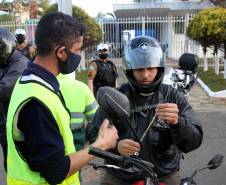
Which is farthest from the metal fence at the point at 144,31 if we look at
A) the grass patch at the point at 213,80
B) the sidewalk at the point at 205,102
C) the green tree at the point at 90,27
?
the sidewalk at the point at 205,102

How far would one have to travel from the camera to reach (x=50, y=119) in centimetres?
200

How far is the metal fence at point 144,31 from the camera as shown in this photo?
65.5 feet

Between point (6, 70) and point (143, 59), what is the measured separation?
202 centimetres

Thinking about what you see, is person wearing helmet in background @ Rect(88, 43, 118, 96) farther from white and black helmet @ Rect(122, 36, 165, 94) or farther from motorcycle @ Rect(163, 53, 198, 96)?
white and black helmet @ Rect(122, 36, 165, 94)

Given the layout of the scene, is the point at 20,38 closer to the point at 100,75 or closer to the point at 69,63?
the point at 100,75

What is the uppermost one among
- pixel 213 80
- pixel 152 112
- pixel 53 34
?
pixel 53 34

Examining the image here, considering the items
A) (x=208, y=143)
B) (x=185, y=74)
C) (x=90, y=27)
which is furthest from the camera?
(x=90, y=27)

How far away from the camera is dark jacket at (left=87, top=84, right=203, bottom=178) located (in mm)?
2447

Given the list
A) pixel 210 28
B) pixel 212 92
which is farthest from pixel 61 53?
pixel 210 28

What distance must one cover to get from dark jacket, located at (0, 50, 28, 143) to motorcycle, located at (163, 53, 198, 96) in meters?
1.67

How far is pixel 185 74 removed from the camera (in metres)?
5.58

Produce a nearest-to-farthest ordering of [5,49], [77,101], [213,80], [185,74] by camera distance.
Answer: [77,101]
[5,49]
[185,74]
[213,80]

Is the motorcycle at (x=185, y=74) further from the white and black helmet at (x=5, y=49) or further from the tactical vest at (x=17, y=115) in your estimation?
the tactical vest at (x=17, y=115)

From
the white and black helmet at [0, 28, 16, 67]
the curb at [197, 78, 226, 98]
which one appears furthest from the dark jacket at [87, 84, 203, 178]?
the curb at [197, 78, 226, 98]
